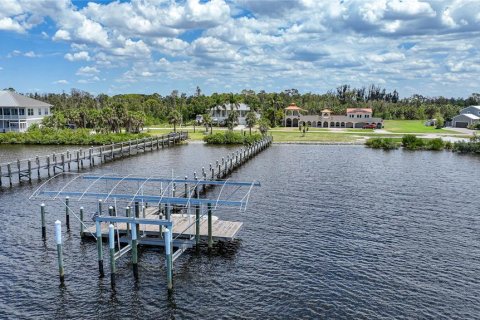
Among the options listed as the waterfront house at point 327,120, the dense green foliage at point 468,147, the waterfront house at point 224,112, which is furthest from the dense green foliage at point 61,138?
the dense green foliage at point 468,147

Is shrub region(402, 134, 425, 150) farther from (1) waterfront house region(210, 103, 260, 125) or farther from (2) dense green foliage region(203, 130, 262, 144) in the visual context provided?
(1) waterfront house region(210, 103, 260, 125)

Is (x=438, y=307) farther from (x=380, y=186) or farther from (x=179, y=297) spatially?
(x=380, y=186)

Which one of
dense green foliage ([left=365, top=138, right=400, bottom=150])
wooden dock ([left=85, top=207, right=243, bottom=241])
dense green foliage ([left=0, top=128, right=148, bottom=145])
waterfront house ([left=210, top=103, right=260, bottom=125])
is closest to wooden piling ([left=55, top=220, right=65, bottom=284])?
wooden dock ([left=85, top=207, right=243, bottom=241])

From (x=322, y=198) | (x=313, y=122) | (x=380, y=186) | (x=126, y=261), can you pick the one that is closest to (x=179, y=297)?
(x=126, y=261)

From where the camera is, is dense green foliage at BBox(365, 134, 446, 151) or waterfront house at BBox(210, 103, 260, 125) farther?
waterfront house at BBox(210, 103, 260, 125)

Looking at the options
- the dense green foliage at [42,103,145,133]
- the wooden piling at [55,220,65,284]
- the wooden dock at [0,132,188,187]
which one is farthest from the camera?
the dense green foliage at [42,103,145,133]

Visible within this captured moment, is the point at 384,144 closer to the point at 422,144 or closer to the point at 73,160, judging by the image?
the point at 422,144

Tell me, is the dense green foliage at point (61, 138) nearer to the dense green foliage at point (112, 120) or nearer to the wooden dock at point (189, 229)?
the dense green foliage at point (112, 120)
